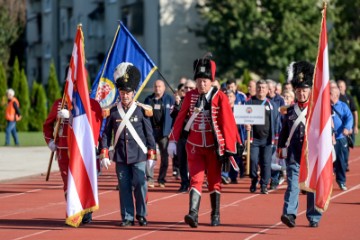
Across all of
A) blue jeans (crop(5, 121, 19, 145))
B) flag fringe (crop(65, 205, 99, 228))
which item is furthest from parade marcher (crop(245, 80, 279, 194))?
blue jeans (crop(5, 121, 19, 145))

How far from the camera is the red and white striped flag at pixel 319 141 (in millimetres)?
14039

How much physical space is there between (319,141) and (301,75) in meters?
0.95

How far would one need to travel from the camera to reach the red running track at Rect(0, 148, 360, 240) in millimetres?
13680

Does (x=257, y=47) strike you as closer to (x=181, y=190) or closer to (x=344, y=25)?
(x=344, y=25)

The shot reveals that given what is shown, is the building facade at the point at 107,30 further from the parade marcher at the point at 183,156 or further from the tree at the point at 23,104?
the parade marcher at the point at 183,156

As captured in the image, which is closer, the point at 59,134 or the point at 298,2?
the point at 59,134

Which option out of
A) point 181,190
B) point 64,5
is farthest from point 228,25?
point 181,190

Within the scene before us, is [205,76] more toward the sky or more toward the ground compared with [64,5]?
more toward the ground

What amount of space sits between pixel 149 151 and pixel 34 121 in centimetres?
4196

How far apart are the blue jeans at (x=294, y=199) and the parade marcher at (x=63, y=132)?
8.51ft

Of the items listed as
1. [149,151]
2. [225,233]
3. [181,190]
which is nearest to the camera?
[225,233]

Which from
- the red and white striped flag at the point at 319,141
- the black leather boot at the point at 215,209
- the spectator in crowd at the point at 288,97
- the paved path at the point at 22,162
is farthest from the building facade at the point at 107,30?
the red and white striped flag at the point at 319,141

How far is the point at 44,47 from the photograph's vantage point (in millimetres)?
76438

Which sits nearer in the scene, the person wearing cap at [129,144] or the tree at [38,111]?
the person wearing cap at [129,144]
